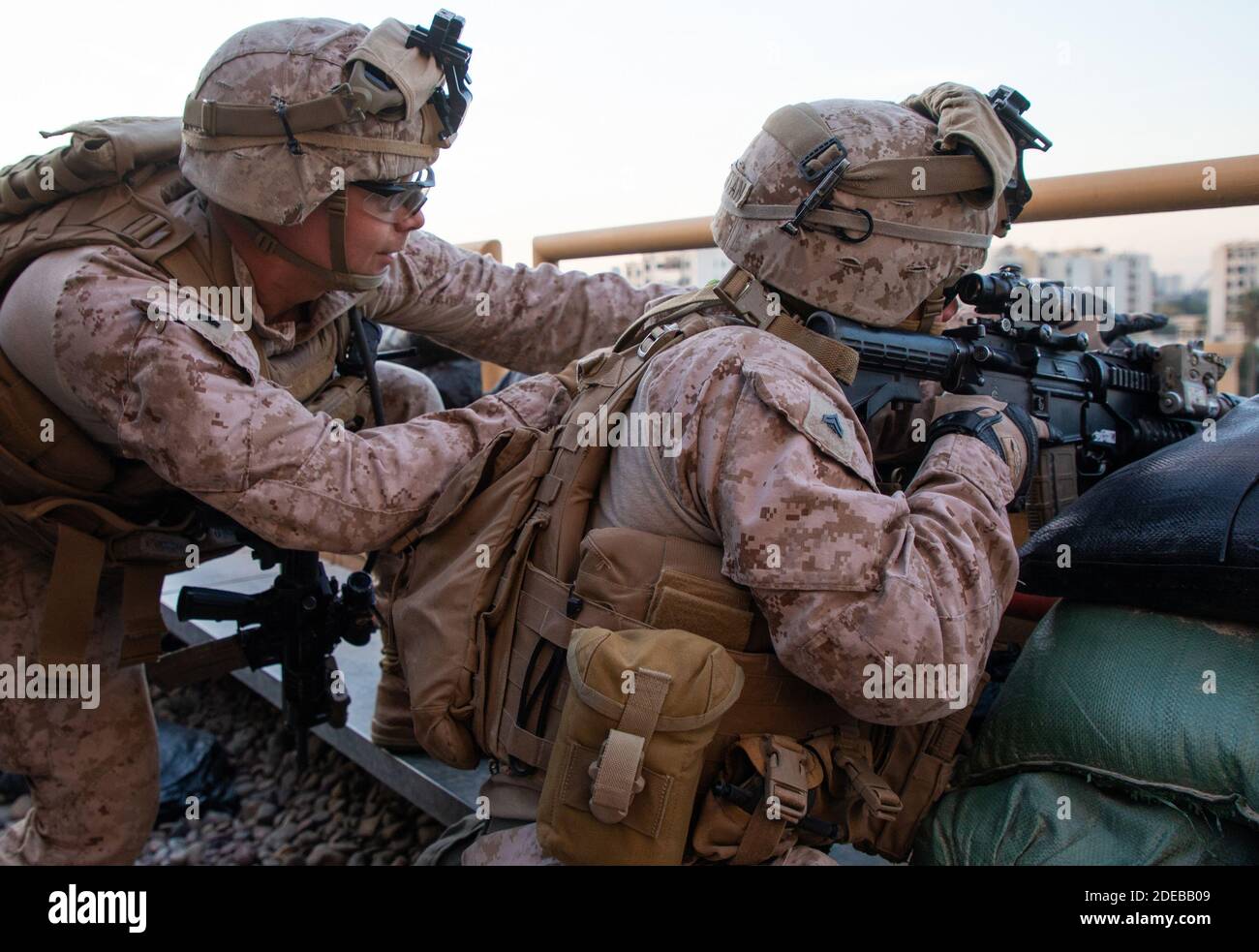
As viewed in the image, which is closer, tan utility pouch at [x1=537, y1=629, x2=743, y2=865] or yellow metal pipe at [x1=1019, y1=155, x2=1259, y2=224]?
tan utility pouch at [x1=537, y1=629, x2=743, y2=865]

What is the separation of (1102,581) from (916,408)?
1.62 ft

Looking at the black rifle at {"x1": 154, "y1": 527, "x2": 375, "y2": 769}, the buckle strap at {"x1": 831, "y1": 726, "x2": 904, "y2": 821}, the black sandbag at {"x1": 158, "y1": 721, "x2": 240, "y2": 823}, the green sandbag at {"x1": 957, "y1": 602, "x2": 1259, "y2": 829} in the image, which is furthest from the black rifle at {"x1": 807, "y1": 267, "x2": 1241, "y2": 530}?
the black sandbag at {"x1": 158, "y1": 721, "x2": 240, "y2": 823}

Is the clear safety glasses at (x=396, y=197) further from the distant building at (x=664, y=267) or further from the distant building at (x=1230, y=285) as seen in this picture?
the distant building at (x=1230, y=285)

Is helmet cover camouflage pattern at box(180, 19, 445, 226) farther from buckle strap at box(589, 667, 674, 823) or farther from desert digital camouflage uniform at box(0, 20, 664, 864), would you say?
buckle strap at box(589, 667, 674, 823)

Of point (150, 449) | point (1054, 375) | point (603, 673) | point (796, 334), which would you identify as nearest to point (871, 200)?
point (796, 334)

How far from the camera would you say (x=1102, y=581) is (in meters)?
1.97

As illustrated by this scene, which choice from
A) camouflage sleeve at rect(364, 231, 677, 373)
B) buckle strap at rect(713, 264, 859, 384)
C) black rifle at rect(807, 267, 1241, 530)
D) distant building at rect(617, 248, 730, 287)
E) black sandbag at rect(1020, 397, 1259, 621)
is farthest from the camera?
distant building at rect(617, 248, 730, 287)

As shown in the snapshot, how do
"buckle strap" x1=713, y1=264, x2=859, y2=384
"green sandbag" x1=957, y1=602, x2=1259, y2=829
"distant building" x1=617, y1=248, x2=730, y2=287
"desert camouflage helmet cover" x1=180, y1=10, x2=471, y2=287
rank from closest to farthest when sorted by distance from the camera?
"green sandbag" x1=957, y1=602, x2=1259, y2=829 < "buckle strap" x1=713, y1=264, x2=859, y2=384 < "desert camouflage helmet cover" x1=180, y1=10, x2=471, y2=287 < "distant building" x1=617, y1=248, x2=730, y2=287

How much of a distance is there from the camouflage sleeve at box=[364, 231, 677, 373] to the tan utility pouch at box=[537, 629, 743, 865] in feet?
4.87

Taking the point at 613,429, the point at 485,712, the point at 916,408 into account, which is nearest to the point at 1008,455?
the point at 916,408

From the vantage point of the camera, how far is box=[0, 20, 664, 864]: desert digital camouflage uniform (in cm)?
196

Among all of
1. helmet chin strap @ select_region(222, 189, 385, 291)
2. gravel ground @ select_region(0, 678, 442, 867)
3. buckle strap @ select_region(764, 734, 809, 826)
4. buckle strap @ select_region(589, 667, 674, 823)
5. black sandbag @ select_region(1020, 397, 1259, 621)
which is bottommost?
gravel ground @ select_region(0, 678, 442, 867)

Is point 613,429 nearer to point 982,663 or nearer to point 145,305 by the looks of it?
A: point 982,663

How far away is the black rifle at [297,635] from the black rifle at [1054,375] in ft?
5.06
